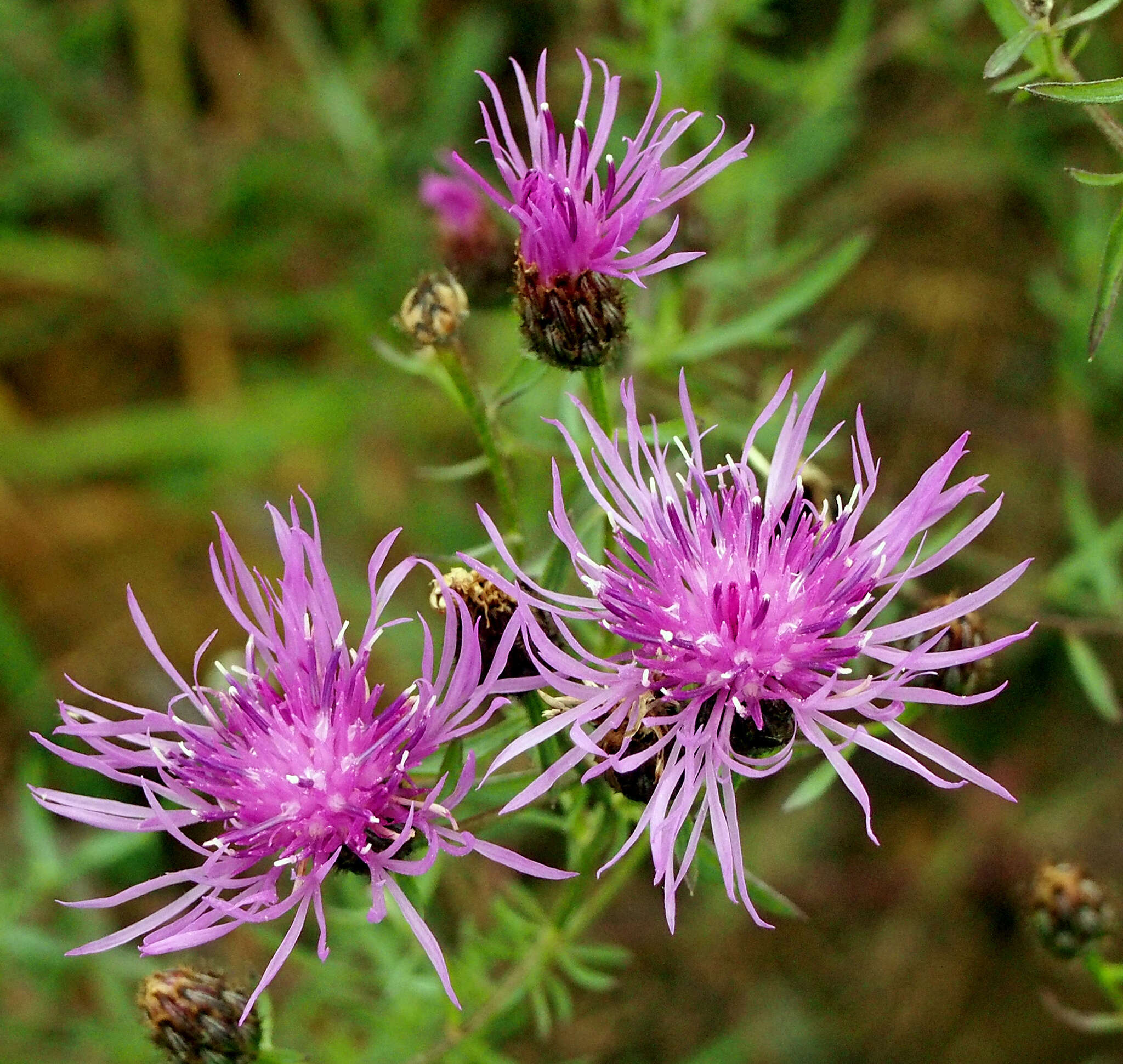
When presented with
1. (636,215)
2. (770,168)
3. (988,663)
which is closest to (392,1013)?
(988,663)

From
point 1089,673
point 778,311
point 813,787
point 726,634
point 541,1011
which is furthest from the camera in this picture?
point 778,311

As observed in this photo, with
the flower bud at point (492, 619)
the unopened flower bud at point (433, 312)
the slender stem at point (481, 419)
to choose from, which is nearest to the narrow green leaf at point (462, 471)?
the slender stem at point (481, 419)

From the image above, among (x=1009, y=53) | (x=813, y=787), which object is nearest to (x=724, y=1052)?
(x=813, y=787)

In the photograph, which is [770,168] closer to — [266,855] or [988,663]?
[988,663]

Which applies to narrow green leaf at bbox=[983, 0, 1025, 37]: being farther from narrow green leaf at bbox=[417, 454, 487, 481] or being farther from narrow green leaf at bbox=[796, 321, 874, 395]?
narrow green leaf at bbox=[417, 454, 487, 481]

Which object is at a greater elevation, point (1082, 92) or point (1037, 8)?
point (1037, 8)

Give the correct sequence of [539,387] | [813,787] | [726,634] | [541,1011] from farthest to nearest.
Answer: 1. [539,387]
2. [541,1011]
3. [813,787]
4. [726,634]

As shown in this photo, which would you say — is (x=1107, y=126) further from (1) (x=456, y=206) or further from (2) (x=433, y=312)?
(1) (x=456, y=206)
